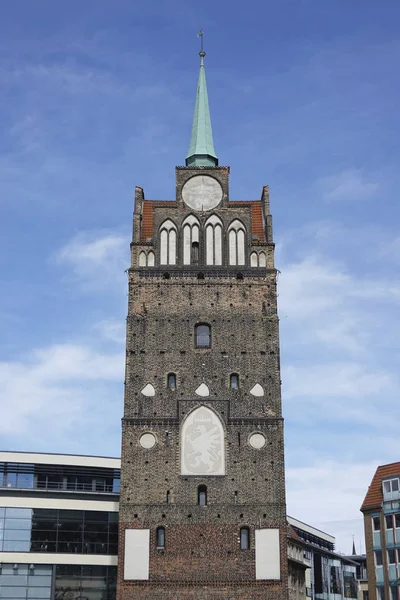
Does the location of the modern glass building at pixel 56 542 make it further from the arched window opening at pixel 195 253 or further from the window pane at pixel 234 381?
the arched window opening at pixel 195 253

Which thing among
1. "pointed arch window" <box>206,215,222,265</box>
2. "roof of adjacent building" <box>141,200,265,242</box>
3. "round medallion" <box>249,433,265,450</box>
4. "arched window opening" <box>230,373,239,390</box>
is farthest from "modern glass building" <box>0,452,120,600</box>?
"roof of adjacent building" <box>141,200,265,242</box>

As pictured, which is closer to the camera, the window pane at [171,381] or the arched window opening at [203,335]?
the window pane at [171,381]

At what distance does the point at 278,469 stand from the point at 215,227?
11.7 metres

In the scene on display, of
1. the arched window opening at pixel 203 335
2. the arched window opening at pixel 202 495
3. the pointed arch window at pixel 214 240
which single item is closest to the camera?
the arched window opening at pixel 202 495

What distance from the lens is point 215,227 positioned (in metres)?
39.2

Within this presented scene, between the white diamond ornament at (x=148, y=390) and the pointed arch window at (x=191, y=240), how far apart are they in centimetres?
617

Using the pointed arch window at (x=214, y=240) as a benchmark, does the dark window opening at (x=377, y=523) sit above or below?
below

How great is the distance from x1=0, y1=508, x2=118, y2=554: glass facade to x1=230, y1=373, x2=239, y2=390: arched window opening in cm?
1026

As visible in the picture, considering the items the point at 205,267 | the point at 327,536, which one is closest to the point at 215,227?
the point at 205,267

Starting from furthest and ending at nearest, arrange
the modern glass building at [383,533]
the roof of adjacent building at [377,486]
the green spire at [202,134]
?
the roof of adjacent building at [377,486], the modern glass building at [383,533], the green spire at [202,134]

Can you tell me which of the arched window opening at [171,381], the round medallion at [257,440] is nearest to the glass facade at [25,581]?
the arched window opening at [171,381]

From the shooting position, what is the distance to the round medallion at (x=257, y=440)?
35031mm

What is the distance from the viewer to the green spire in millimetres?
41500

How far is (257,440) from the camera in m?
35.2
